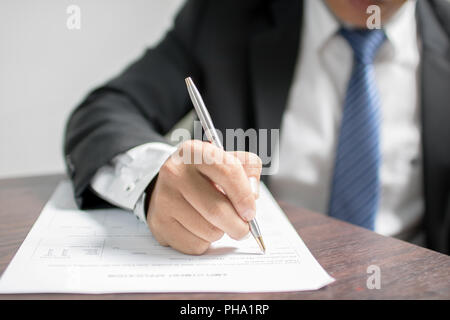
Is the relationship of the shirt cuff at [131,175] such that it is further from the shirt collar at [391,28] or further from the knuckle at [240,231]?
the shirt collar at [391,28]

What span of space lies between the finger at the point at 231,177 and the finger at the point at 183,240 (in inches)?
2.0

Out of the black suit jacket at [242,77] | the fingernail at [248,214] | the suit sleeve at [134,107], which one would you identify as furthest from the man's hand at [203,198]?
the black suit jacket at [242,77]

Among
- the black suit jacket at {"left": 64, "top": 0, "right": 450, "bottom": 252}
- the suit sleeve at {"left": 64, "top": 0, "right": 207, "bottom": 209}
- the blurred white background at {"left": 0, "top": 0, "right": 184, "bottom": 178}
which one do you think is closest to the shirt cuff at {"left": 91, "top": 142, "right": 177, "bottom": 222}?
the suit sleeve at {"left": 64, "top": 0, "right": 207, "bottom": 209}

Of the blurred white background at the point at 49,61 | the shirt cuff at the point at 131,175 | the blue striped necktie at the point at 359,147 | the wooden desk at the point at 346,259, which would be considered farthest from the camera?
the blurred white background at the point at 49,61

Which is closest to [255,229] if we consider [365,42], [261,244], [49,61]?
[261,244]

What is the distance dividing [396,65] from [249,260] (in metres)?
0.59

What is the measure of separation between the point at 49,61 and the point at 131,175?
2.75 feet

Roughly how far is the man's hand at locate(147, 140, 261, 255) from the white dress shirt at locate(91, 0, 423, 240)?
39 cm

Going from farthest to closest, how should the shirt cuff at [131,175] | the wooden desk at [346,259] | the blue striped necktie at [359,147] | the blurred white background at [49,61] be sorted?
the blurred white background at [49,61] → the blue striped necktie at [359,147] → the shirt cuff at [131,175] → the wooden desk at [346,259]

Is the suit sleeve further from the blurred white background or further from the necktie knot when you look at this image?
the blurred white background

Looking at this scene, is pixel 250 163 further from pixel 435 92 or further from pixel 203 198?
pixel 435 92

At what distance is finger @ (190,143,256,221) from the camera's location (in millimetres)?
387

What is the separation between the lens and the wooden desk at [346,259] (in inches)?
13.1
